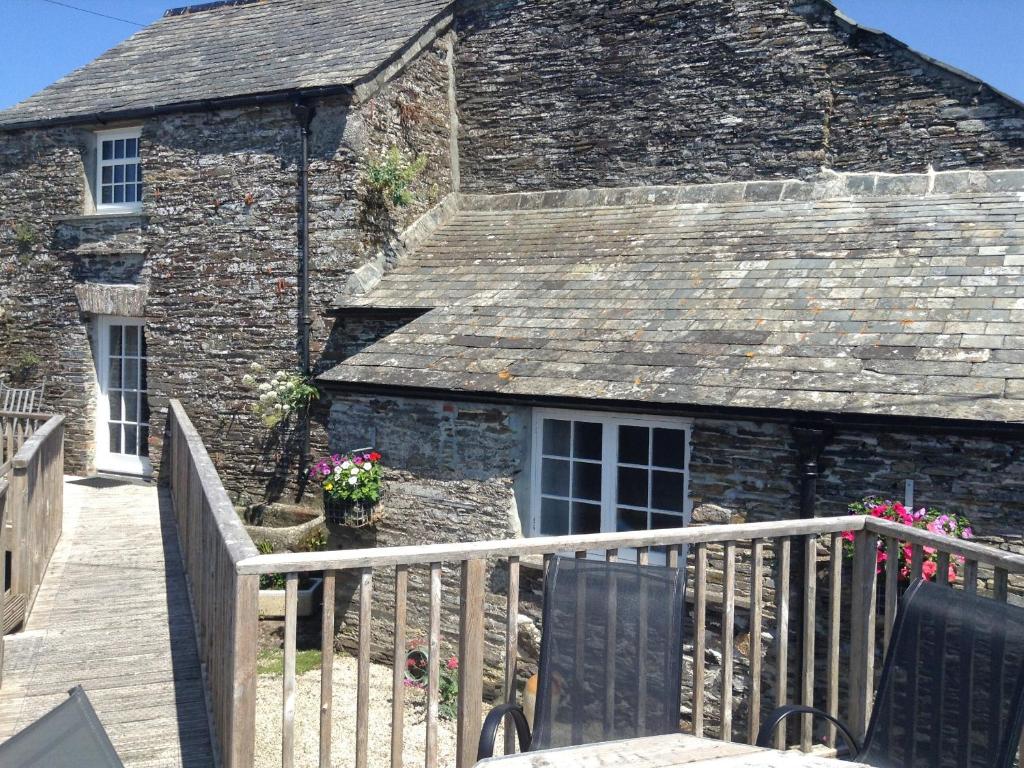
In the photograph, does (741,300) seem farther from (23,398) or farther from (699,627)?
(23,398)

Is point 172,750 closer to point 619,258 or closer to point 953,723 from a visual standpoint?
point 953,723

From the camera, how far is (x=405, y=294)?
979 centimetres

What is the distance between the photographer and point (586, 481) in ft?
26.6

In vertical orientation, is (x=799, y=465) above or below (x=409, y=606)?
above

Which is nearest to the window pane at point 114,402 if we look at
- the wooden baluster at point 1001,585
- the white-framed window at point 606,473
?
the white-framed window at point 606,473

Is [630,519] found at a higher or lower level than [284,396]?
lower

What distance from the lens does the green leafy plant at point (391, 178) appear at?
10312 mm

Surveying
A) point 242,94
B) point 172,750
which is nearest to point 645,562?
point 172,750

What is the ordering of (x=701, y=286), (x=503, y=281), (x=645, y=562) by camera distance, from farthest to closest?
(x=503, y=281) < (x=701, y=286) < (x=645, y=562)

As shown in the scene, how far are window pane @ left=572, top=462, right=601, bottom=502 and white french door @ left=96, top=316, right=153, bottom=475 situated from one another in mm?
6612

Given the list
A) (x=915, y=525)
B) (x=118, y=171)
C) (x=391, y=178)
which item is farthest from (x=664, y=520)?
(x=118, y=171)

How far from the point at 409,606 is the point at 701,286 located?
4.12m

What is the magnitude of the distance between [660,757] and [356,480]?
597cm

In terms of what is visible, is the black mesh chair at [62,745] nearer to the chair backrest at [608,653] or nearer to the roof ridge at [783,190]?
the chair backrest at [608,653]
